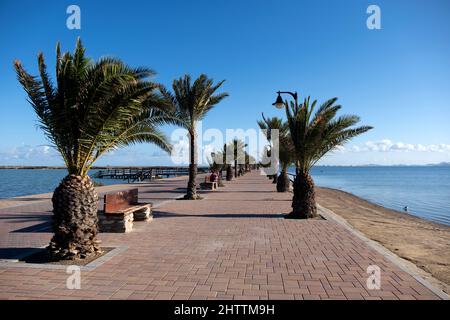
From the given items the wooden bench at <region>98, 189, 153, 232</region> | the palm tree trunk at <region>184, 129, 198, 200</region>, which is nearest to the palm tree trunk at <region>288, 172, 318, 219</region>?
the wooden bench at <region>98, 189, 153, 232</region>

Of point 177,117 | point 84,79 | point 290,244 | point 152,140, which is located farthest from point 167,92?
point 290,244

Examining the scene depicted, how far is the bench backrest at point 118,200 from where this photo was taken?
27.4ft

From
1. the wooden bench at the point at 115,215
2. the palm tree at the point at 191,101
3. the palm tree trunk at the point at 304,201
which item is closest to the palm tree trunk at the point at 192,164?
the palm tree at the point at 191,101

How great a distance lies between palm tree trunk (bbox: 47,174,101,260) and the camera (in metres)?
5.68

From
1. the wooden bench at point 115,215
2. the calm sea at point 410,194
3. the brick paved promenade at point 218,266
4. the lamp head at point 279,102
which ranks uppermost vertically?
the lamp head at point 279,102

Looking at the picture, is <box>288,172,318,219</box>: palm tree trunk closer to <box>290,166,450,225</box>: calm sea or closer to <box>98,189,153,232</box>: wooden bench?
<box>98,189,153,232</box>: wooden bench

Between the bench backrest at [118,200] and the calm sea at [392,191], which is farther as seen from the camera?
the calm sea at [392,191]

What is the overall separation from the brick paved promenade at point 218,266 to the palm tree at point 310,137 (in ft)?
4.07

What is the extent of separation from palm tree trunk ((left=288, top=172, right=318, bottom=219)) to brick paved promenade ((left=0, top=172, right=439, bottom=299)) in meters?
1.03

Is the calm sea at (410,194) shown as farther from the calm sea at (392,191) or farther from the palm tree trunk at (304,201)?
the palm tree trunk at (304,201)

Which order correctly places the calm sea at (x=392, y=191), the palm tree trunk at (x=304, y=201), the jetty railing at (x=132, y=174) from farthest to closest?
1. the jetty railing at (x=132, y=174)
2. the calm sea at (x=392, y=191)
3. the palm tree trunk at (x=304, y=201)
